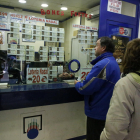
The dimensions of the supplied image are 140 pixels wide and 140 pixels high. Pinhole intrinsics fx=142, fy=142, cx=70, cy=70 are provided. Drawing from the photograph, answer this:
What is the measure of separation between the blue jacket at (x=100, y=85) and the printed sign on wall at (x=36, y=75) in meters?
0.80

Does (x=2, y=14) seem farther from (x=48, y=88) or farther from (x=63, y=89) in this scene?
(x=63, y=89)

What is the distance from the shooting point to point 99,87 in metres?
1.69

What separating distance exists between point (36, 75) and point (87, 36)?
128cm

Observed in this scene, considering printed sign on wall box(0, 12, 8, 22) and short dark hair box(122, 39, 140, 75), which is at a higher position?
printed sign on wall box(0, 12, 8, 22)

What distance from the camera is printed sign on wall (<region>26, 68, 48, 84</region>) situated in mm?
2318

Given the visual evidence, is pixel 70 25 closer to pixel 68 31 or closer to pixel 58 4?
pixel 68 31

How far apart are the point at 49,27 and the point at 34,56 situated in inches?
23.2

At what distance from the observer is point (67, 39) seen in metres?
3.17

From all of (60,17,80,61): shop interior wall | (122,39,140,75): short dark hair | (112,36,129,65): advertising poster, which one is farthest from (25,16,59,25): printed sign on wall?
(122,39,140,75): short dark hair

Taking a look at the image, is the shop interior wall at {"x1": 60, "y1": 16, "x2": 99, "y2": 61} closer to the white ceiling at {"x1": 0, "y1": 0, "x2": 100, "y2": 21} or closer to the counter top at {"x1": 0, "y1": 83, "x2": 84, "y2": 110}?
the white ceiling at {"x1": 0, "y1": 0, "x2": 100, "y2": 21}

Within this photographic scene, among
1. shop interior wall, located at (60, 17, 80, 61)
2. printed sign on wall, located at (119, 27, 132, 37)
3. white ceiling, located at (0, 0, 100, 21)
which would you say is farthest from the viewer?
printed sign on wall, located at (119, 27, 132, 37)

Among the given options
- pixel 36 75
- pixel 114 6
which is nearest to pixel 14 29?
pixel 36 75

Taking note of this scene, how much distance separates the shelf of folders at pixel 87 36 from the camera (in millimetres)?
2781

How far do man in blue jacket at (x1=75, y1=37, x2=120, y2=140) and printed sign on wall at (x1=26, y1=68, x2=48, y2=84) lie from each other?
76 centimetres
